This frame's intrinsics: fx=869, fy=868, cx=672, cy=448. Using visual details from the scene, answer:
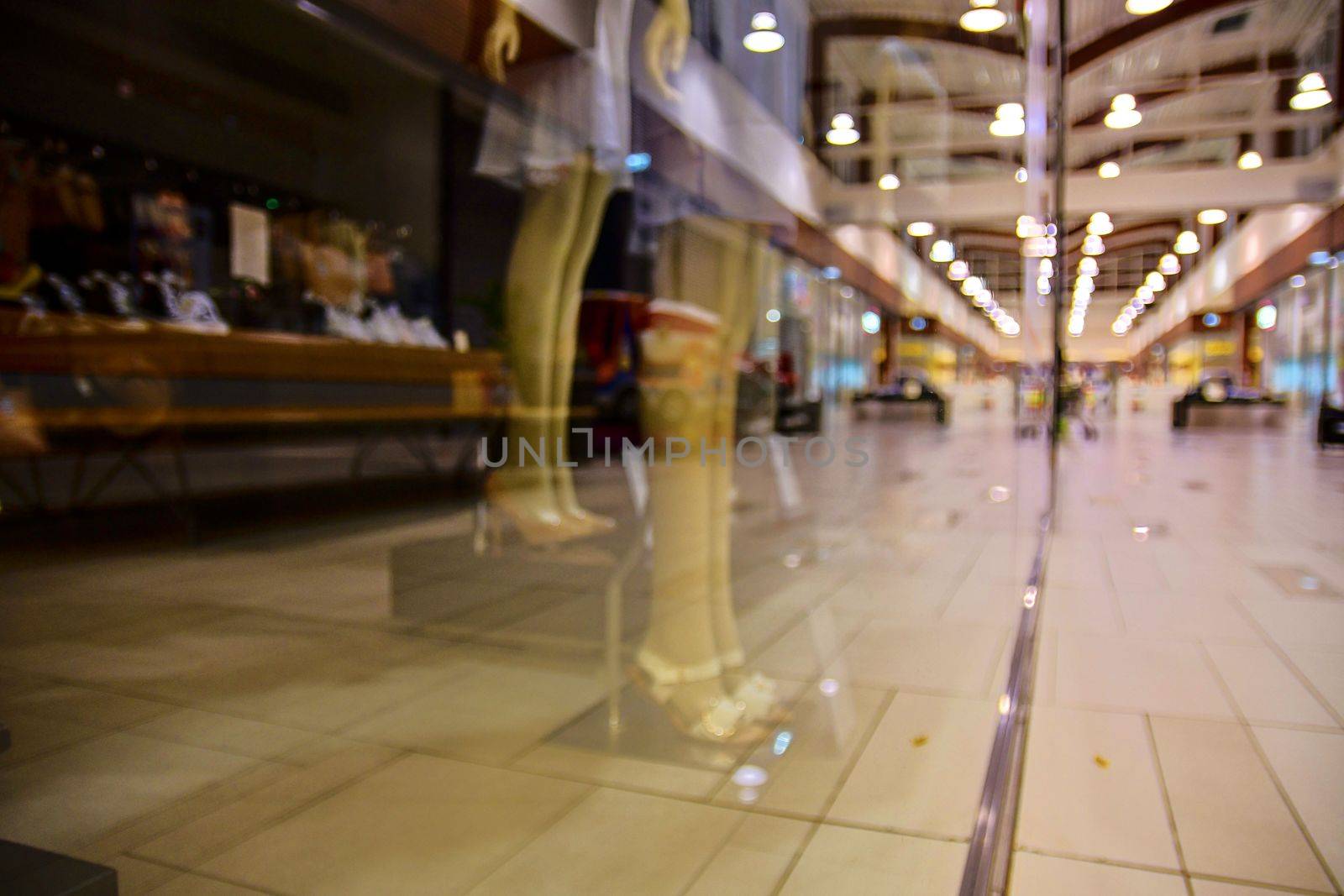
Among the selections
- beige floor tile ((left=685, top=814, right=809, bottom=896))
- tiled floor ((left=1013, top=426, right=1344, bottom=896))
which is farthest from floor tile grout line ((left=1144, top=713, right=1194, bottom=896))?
beige floor tile ((left=685, top=814, right=809, bottom=896))

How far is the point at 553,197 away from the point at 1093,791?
40.2 inches

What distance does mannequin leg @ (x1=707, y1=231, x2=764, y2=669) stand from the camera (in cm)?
128

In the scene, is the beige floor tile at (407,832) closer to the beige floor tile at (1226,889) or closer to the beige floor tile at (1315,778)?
the beige floor tile at (1226,889)

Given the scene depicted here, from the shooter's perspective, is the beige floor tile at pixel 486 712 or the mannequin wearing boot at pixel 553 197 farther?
the beige floor tile at pixel 486 712

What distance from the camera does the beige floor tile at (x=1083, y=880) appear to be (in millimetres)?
750

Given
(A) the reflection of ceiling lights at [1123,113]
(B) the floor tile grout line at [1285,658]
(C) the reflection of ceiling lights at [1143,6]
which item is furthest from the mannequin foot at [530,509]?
(A) the reflection of ceiling lights at [1123,113]

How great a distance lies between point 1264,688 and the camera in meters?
1.27

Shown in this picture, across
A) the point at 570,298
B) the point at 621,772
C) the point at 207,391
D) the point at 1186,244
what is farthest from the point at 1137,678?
the point at 1186,244

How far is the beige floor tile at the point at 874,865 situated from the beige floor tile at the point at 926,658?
1.57 ft

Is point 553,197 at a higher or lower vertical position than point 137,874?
higher

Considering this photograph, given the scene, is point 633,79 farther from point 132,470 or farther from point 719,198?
point 132,470

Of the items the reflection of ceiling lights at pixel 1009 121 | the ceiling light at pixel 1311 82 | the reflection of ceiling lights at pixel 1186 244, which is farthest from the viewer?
the reflection of ceiling lights at pixel 1186 244

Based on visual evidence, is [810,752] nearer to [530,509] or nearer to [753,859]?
[753,859]

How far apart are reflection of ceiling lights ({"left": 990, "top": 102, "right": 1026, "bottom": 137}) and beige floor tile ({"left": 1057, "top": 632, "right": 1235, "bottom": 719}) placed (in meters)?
1.12
